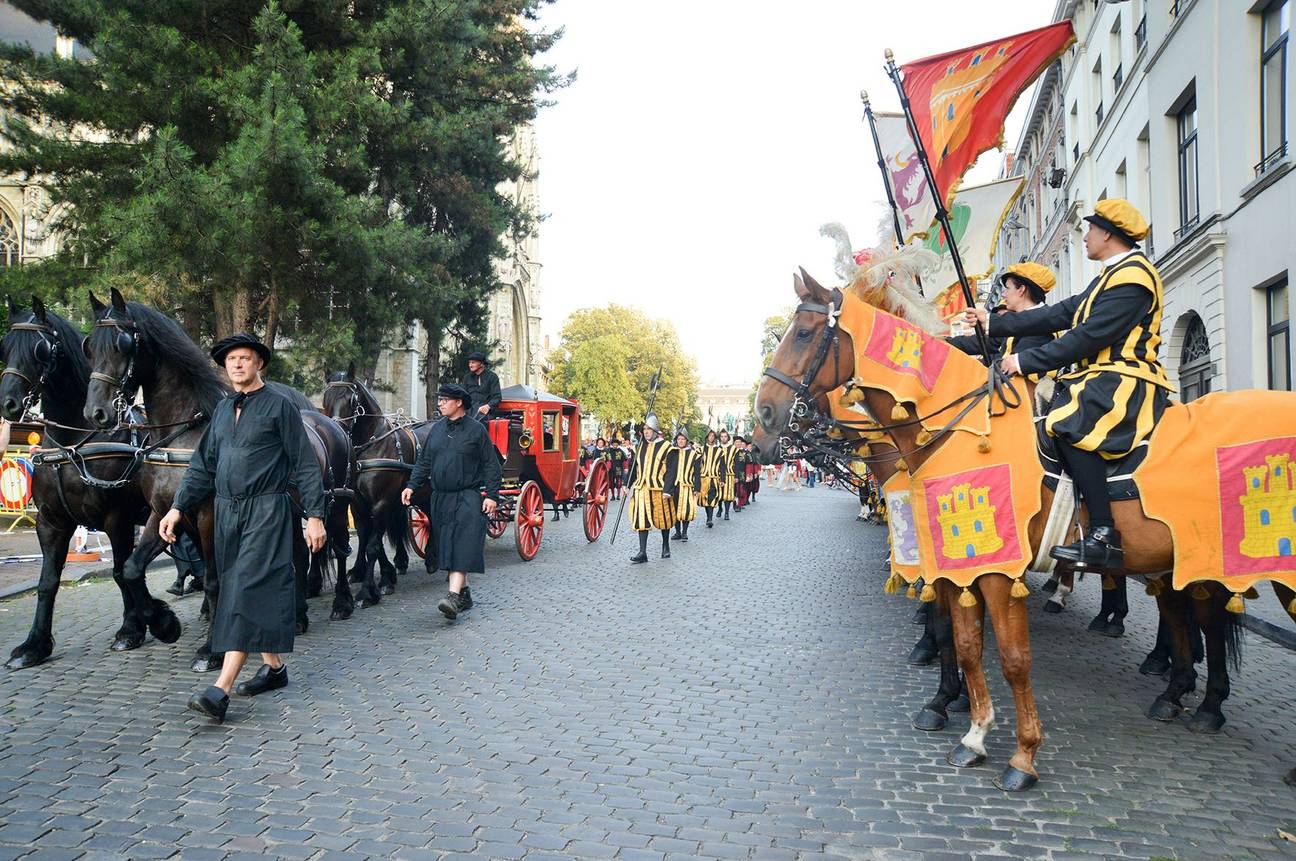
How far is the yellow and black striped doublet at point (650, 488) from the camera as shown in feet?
43.4

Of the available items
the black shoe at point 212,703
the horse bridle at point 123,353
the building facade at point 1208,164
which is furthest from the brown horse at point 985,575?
the building facade at point 1208,164

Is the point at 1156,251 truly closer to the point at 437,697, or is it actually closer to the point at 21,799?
the point at 437,697

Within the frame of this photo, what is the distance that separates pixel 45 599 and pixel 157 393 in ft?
5.19

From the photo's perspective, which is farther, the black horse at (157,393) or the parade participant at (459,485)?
the parade participant at (459,485)

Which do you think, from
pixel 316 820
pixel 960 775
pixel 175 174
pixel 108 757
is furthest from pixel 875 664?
pixel 175 174

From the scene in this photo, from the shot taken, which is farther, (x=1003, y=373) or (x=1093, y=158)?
(x=1093, y=158)

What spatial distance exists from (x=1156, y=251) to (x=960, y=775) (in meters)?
17.9

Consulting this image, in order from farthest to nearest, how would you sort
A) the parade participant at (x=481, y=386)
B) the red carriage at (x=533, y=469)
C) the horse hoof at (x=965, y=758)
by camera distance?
the red carriage at (x=533, y=469) → the parade participant at (x=481, y=386) → the horse hoof at (x=965, y=758)

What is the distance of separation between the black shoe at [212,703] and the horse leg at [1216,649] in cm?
526

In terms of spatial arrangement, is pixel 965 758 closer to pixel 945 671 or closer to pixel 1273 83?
pixel 945 671

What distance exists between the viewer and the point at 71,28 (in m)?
14.5

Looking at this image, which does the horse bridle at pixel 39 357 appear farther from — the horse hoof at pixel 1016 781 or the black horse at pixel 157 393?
the horse hoof at pixel 1016 781

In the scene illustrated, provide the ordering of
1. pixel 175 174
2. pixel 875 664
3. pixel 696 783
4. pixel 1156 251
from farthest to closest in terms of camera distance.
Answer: pixel 1156 251 < pixel 175 174 < pixel 875 664 < pixel 696 783

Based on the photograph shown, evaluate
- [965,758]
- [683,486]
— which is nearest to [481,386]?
[683,486]
